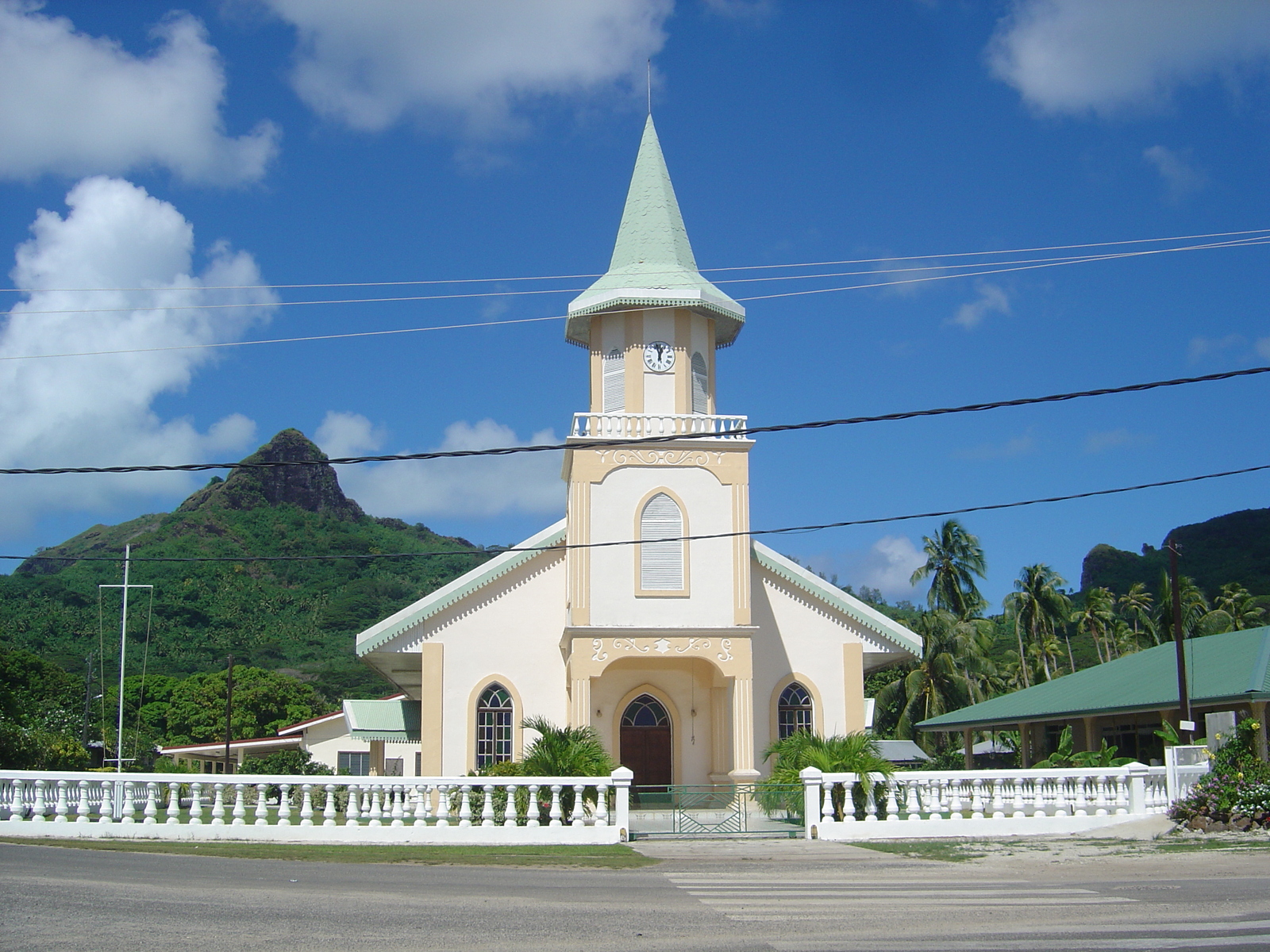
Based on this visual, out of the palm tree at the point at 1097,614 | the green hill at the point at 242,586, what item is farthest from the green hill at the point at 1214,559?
the green hill at the point at 242,586

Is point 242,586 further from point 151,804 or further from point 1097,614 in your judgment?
point 151,804

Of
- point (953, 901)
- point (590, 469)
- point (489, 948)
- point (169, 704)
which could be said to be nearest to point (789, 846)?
point (953, 901)

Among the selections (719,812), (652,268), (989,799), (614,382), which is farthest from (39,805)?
(652,268)

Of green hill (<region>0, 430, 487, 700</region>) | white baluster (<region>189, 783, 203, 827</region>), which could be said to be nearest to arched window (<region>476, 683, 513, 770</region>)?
white baluster (<region>189, 783, 203, 827</region>)

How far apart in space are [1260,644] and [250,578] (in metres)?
88.6

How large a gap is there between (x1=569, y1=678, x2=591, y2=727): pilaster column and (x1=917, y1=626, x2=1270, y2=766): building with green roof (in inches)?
525

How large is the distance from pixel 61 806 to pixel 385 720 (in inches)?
727

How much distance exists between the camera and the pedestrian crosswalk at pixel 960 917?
30.0 feet

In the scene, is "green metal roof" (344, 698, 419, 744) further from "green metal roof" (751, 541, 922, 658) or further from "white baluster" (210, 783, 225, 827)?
"white baluster" (210, 783, 225, 827)

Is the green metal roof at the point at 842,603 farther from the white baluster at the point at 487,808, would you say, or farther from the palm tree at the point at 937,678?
the palm tree at the point at 937,678

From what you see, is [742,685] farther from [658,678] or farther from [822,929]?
[822,929]

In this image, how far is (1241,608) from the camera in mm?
59656

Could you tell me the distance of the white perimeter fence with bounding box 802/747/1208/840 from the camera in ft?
63.1

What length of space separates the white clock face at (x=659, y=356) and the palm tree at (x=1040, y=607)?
127 feet
